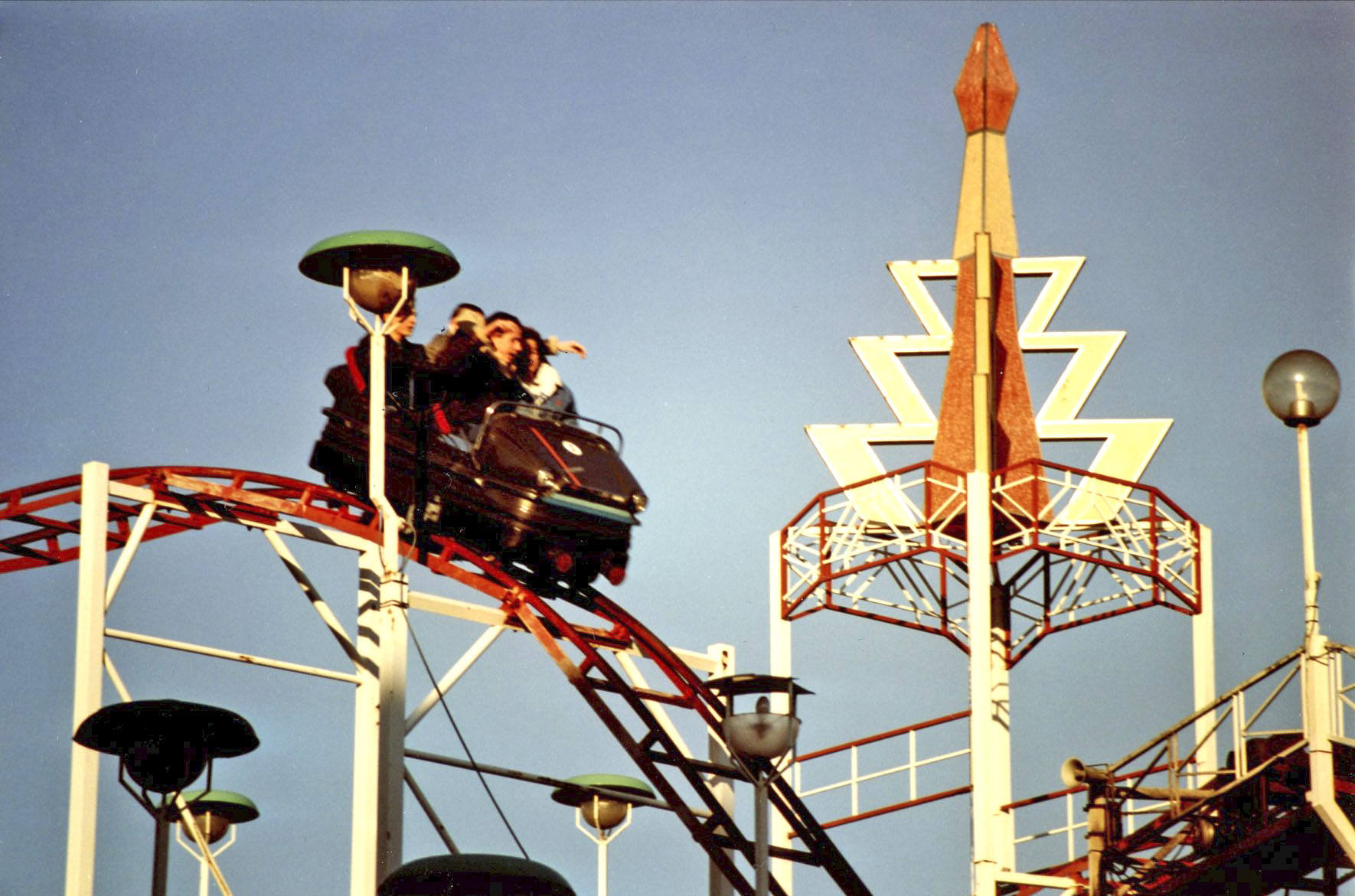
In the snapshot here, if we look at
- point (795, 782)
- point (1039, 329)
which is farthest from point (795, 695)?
point (1039, 329)

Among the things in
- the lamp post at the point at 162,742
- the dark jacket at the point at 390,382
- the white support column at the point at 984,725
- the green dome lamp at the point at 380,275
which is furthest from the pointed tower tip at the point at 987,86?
the lamp post at the point at 162,742

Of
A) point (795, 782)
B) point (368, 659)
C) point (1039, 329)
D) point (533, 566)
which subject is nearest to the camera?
point (368, 659)

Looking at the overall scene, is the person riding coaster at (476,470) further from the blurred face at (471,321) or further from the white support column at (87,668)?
the white support column at (87,668)

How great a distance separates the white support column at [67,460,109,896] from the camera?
64.6ft

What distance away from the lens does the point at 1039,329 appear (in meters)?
32.2

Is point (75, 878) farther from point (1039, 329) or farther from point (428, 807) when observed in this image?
point (1039, 329)

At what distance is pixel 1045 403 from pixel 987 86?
4.12 metres

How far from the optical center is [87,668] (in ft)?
67.8

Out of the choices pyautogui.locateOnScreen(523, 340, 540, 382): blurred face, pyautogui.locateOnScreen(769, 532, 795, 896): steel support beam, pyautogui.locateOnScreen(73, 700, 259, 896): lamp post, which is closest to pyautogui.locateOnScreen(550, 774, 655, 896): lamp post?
pyautogui.locateOnScreen(769, 532, 795, 896): steel support beam

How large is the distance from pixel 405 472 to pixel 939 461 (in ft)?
31.7

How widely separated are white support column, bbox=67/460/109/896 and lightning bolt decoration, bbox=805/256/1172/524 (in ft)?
39.7

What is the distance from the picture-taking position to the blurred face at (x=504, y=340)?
25.4 metres

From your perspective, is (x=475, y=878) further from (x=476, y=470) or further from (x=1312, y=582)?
(x=1312, y=582)

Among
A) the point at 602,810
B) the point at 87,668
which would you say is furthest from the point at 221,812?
the point at 87,668
